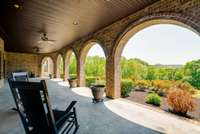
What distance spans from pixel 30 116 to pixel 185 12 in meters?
3.80

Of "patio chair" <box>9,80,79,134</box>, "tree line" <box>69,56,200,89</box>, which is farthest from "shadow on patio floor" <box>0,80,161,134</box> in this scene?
"tree line" <box>69,56,200,89</box>

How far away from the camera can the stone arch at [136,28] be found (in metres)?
3.27

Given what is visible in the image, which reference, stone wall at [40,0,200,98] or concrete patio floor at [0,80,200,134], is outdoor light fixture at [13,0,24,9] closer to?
concrete patio floor at [0,80,200,134]

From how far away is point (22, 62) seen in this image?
17.2 m

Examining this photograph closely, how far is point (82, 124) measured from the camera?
325cm

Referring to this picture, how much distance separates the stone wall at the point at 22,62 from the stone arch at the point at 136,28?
1473 cm

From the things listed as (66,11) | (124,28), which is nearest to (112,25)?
(124,28)

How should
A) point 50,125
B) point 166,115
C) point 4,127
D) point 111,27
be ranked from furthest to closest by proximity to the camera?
point 111,27
point 166,115
point 4,127
point 50,125

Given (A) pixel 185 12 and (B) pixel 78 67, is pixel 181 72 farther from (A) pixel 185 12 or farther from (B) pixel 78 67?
(A) pixel 185 12

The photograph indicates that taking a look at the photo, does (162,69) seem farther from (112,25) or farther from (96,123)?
(96,123)

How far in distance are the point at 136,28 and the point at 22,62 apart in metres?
16.3

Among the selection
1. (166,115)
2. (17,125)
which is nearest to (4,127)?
(17,125)

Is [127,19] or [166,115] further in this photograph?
[127,19]

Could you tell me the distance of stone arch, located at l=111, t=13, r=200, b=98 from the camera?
10.7 ft
